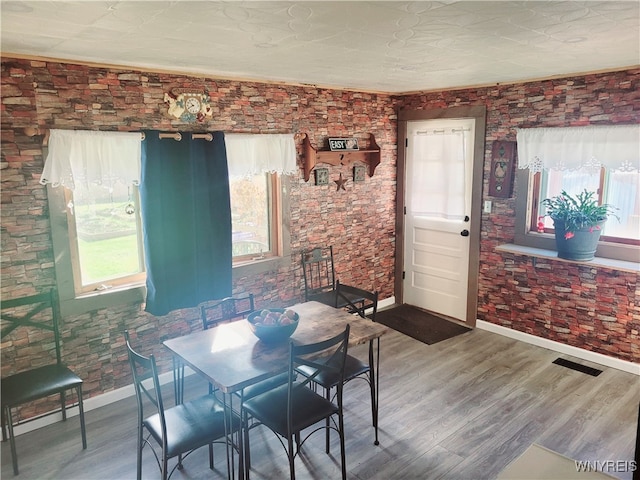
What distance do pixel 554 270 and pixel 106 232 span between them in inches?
151

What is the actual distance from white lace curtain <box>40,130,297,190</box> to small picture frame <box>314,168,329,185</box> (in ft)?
2.89

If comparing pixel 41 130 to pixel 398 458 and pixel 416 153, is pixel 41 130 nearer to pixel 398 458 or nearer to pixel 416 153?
pixel 398 458

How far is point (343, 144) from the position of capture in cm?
482

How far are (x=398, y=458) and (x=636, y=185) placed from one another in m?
2.89

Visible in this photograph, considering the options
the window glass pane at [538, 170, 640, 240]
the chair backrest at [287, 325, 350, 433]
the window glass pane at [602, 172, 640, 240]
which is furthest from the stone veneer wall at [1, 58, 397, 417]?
the window glass pane at [602, 172, 640, 240]

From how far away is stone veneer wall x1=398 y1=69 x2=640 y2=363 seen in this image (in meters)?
3.92

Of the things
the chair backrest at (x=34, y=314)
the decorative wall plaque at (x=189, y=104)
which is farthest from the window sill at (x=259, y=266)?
the chair backrest at (x=34, y=314)

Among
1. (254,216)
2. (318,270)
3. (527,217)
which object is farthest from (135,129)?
(527,217)

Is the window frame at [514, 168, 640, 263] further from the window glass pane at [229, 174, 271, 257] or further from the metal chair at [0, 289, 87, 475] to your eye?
the metal chair at [0, 289, 87, 475]

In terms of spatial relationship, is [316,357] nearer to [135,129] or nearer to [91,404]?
[91,404]

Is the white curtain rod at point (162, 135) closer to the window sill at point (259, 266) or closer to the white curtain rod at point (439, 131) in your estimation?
the window sill at point (259, 266)

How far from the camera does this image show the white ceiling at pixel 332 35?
1.90 m

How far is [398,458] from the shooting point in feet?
9.77

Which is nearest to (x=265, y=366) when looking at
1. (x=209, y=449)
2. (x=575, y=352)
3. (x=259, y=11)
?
(x=209, y=449)
